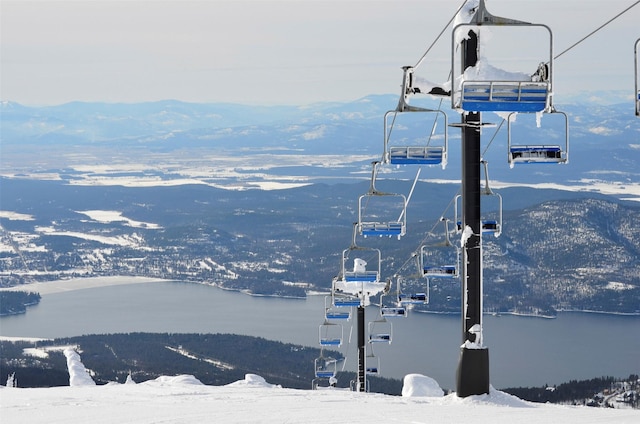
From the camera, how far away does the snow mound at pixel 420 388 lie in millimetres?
15740

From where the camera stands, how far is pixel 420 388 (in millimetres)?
16188

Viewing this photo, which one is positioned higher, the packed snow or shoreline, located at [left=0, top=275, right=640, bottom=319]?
the packed snow

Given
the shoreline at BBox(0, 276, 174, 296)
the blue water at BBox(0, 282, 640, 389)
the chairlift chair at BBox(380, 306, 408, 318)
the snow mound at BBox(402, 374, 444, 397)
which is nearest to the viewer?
the snow mound at BBox(402, 374, 444, 397)

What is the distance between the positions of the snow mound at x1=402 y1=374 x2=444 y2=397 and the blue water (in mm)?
56458

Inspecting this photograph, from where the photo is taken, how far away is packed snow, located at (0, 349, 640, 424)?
8.67 meters

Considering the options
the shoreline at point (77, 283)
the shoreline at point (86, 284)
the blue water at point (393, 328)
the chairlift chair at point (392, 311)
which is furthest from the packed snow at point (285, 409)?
the shoreline at point (77, 283)

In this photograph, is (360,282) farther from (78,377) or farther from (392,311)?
(78,377)

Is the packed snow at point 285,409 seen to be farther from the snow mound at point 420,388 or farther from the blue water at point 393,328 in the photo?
the blue water at point 393,328

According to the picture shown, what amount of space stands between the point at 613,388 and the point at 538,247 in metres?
103

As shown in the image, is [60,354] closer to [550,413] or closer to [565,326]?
[565,326]

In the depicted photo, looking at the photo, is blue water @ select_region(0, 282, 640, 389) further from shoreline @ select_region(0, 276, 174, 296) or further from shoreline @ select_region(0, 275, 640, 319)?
shoreline @ select_region(0, 276, 174, 296)

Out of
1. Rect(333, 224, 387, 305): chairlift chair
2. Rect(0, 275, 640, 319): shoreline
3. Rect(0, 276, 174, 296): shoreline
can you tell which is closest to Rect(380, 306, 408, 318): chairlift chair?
Rect(333, 224, 387, 305): chairlift chair

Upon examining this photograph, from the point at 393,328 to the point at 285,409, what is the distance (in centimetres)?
10107

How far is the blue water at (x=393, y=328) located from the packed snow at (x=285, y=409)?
63.4m
